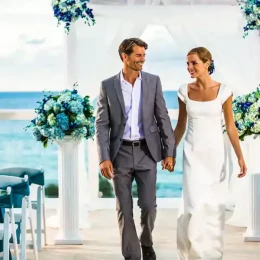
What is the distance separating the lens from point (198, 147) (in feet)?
19.1

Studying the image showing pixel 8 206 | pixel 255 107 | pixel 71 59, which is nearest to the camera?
pixel 8 206

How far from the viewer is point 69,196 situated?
22.9 feet

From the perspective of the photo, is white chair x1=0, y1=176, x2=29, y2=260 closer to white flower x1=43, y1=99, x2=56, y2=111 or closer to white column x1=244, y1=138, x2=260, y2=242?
white flower x1=43, y1=99, x2=56, y2=111

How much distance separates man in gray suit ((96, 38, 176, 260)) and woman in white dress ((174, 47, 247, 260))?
19 cm

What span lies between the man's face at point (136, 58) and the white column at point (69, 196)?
146cm

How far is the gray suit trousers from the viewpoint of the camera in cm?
566

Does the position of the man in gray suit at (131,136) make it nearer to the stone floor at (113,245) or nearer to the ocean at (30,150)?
the stone floor at (113,245)

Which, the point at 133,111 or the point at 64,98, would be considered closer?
the point at 133,111

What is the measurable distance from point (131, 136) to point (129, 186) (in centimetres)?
31

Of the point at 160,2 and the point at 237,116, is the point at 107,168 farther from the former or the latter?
the point at 160,2

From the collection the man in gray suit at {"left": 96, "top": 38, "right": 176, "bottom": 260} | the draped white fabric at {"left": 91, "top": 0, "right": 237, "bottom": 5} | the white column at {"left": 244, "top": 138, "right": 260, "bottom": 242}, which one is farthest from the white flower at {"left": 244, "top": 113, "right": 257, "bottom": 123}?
the draped white fabric at {"left": 91, "top": 0, "right": 237, "bottom": 5}

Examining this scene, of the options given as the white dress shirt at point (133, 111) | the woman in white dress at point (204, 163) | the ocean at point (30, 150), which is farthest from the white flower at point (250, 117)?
the ocean at point (30, 150)

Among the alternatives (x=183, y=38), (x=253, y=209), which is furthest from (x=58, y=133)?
(x=183, y=38)

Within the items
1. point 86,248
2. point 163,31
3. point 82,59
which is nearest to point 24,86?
point 163,31
